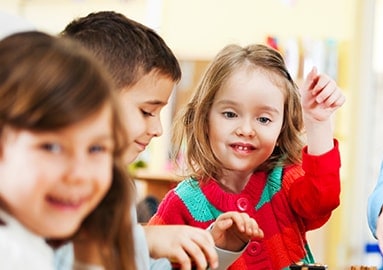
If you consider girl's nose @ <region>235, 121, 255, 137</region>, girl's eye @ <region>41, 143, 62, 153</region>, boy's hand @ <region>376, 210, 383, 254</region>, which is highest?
girl's eye @ <region>41, 143, 62, 153</region>

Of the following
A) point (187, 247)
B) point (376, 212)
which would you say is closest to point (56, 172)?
point (187, 247)

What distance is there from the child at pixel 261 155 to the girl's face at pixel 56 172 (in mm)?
562

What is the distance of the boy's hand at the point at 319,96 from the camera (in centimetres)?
120

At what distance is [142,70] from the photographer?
1067 mm

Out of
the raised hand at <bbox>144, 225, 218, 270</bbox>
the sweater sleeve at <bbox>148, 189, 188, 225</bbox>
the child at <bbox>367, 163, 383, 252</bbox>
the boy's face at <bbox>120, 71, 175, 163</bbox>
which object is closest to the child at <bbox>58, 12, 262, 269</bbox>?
the boy's face at <bbox>120, 71, 175, 163</bbox>

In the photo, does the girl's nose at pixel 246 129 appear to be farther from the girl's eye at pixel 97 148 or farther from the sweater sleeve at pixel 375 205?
the girl's eye at pixel 97 148

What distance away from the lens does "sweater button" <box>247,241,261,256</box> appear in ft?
4.08

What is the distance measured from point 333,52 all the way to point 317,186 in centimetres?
→ 293

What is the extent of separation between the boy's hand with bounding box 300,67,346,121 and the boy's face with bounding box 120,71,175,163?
0.76 ft

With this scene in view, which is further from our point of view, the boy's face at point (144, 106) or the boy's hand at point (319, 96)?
the boy's hand at point (319, 96)

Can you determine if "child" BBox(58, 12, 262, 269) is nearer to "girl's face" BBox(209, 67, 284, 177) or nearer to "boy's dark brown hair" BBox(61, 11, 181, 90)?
"boy's dark brown hair" BBox(61, 11, 181, 90)

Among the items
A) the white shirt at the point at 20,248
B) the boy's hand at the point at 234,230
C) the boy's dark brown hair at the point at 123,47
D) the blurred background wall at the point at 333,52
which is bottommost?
the blurred background wall at the point at 333,52

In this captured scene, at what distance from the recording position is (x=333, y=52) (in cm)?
407

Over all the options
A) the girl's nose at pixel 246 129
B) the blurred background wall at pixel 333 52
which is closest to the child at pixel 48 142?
the girl's nose at pixel 246 129
